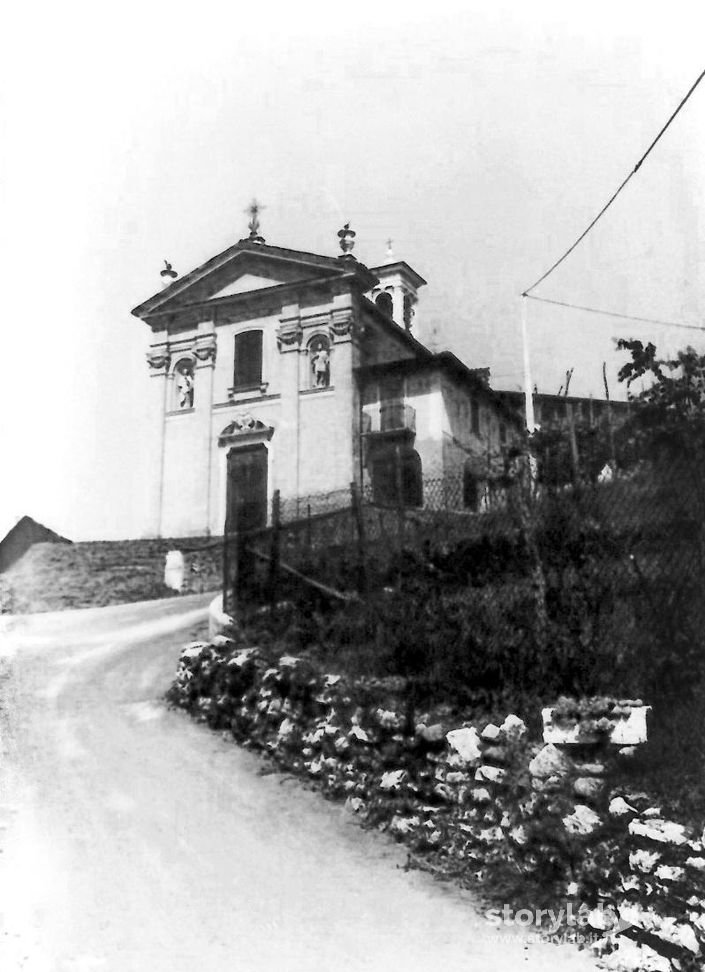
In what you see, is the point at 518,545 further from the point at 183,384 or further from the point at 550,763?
the point at 183,384

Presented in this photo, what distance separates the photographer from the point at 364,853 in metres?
5.16

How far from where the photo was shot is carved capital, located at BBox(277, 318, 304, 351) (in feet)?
34.1

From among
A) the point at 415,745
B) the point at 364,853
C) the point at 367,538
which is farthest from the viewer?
the point at 367,538

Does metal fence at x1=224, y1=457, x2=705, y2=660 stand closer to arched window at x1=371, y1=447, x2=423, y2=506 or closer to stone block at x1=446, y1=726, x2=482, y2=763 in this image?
arched window at x1=371, y1=447, x2=423, y2=506

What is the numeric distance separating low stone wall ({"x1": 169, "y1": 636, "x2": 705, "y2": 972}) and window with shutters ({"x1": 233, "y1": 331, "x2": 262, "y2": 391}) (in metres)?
5.00

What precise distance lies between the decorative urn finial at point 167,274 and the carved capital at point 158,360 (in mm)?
1043

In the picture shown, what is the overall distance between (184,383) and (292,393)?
1.43 metres

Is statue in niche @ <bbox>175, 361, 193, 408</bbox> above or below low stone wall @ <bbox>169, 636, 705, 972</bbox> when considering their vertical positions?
above

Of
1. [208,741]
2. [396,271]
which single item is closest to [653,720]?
[208,741]

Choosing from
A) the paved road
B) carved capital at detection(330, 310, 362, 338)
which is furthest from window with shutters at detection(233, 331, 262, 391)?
the paved road

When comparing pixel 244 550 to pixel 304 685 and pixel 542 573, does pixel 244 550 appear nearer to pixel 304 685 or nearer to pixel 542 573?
pixel 304 685

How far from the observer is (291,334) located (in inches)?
413

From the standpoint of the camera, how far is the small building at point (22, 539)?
5.79 meters

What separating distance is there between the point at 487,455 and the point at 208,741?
374cm
